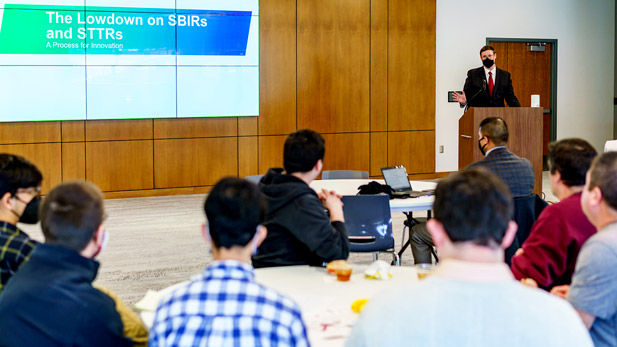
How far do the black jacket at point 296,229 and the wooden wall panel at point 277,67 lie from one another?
22.8 ft

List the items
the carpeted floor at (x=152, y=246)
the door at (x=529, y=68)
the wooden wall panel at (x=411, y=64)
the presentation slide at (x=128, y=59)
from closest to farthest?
the carpeted floor at (x=152, y=246) < the presentation slide at (x=128, y=59) < the wooden wall panel at (x=411, y=64) < the door at (x=529, y=68)

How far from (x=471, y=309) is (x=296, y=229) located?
204 centimetres

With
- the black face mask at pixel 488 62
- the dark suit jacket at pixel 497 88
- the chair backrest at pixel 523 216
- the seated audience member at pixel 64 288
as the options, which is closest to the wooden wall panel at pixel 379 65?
the dark suit jacket at pixel 497 88

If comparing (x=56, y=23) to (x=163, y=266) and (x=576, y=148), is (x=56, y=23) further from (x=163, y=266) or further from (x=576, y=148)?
(x=576, y=148)

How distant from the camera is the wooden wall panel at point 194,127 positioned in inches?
396

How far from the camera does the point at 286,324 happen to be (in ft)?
6.18

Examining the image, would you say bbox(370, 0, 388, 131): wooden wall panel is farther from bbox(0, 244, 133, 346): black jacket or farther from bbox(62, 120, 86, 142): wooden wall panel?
bbox(0, 244, 133, 346): black jacket

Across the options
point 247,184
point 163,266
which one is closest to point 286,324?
point 247,184

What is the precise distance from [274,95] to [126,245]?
4.07 metres

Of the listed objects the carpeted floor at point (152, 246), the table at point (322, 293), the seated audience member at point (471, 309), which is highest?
the seated audience member at point (471, 309)

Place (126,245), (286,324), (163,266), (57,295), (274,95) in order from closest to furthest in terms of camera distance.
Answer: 1. (286,324)
2. (57,295)
3. (163,266)
4. (126,245)
5. (274,95)

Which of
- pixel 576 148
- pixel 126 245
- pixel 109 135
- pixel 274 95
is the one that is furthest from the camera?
pixel 274 95

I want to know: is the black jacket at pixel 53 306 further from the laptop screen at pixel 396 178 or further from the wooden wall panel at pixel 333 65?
the wooden wall panel at pixel 333 65

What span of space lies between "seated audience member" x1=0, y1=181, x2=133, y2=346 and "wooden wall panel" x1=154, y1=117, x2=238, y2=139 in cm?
791
